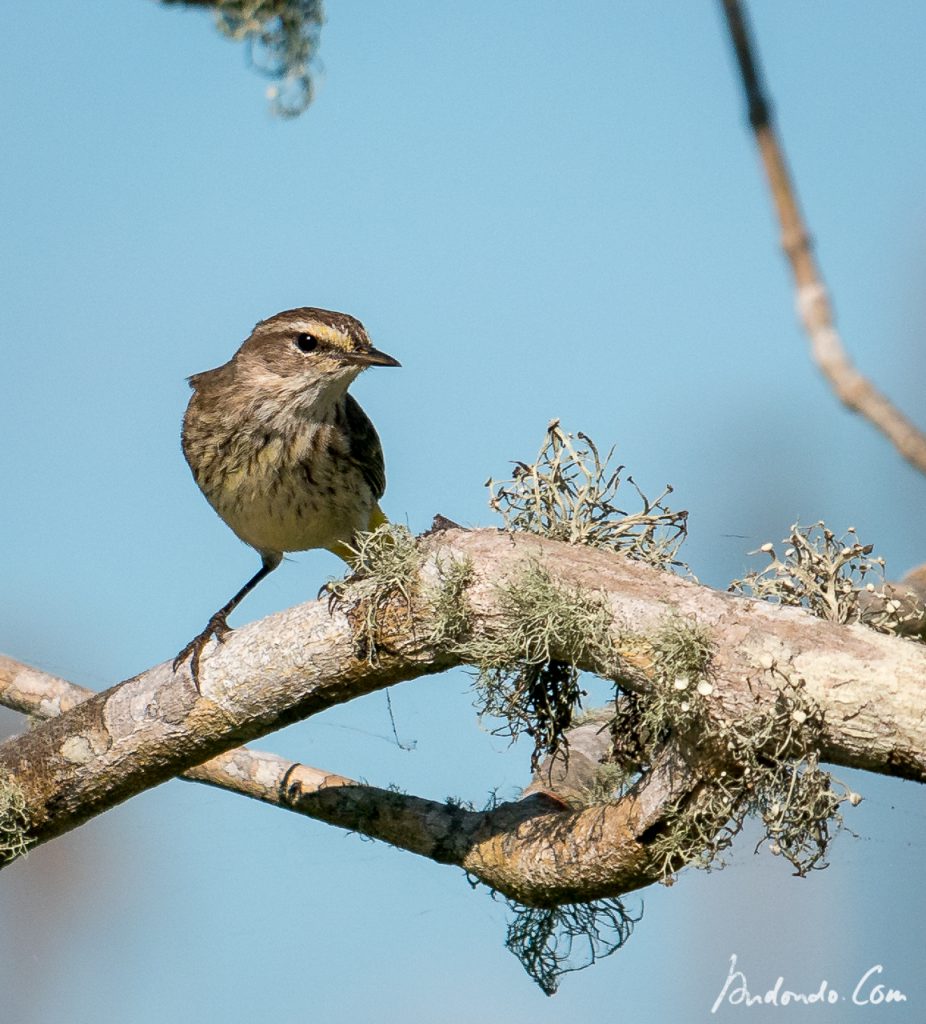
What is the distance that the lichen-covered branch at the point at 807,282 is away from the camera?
1705mm

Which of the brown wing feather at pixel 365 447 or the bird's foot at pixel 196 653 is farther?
the brown wing feather at pixel 365 447

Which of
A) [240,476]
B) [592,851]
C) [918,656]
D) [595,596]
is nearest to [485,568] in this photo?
[595,596]

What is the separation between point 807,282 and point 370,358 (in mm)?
4414

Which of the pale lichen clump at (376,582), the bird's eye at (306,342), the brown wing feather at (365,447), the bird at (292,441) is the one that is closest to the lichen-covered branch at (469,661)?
the pale lichen clump at (376,582)

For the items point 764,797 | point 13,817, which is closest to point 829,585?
point 764,797

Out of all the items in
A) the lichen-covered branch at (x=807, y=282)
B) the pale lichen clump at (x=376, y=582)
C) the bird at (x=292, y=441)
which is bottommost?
the lichen-covered branch at (x=807, y=282)

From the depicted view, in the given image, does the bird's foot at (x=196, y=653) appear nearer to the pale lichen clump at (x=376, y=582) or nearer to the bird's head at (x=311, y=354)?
the pale lichen clump at (x=376, y=582)

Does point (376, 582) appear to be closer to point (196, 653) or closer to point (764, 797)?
point (196, 653)

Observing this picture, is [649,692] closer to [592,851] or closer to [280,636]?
[592,851]

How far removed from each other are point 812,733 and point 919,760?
0.85 feet

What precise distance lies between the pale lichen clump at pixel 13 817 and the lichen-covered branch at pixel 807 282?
3.57 m

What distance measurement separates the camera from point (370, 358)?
6.14m

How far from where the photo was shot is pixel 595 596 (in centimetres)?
379

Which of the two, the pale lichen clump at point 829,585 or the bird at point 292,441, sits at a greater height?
the bird at point 292,441
